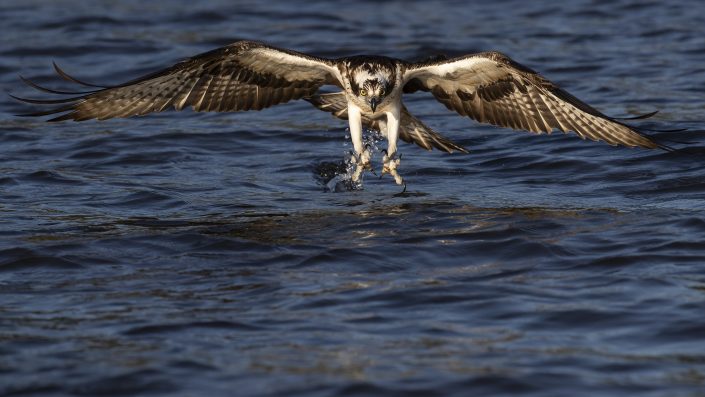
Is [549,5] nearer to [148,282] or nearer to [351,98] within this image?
[351,98]

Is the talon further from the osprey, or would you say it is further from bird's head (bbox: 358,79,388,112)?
bird's head (bbox: 358,79,388,112)

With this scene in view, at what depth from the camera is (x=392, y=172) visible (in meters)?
9.37

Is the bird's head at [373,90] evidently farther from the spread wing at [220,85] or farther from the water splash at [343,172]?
the water splash at [343,172]

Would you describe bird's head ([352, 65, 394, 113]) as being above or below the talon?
above

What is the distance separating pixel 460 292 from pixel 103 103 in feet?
10.7

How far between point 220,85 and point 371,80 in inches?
50.7

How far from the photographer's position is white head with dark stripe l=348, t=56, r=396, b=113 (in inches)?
354

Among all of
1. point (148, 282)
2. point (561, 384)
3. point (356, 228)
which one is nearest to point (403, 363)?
point (561, 384)

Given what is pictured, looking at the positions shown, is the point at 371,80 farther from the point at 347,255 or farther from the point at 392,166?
the point at 347,255

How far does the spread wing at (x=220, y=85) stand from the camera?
8898 mm

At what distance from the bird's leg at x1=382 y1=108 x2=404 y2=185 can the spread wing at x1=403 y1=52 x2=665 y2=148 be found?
11.7 inches

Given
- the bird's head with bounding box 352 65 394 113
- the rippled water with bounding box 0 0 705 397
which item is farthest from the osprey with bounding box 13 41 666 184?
the rippled water with bounding box 0 0 705 397

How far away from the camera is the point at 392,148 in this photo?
31.0 ft

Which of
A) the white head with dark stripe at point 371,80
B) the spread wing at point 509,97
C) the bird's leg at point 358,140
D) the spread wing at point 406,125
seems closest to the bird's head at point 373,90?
the white head with dark stripe at point 371,80
